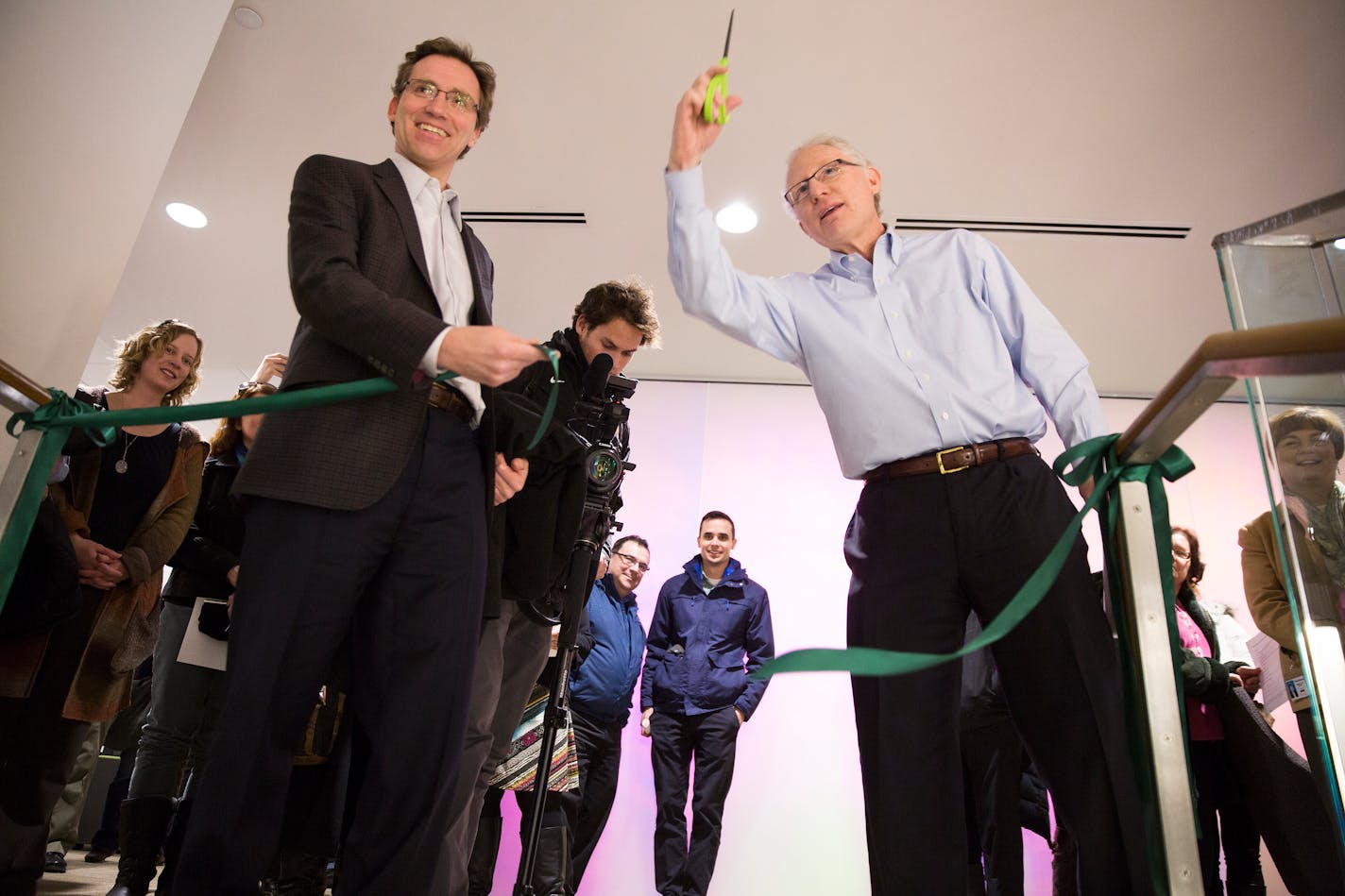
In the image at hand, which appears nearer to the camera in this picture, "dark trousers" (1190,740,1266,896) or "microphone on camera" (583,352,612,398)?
"microphone on camera" (583,352,612,398)

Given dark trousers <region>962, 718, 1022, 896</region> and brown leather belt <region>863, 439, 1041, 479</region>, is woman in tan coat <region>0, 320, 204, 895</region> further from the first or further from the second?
dark trousers <region>962, 718, 1022, 896</region>

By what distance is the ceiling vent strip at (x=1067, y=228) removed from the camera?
421 centimetres

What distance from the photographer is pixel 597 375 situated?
220 centimetres

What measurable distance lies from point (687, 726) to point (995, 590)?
3.22 meters

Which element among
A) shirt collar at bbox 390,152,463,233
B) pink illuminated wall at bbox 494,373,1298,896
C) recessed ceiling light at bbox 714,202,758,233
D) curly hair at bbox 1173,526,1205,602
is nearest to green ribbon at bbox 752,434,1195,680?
shirt collar at bbox 390,152,463,233

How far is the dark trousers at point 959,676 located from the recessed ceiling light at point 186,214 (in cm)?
446

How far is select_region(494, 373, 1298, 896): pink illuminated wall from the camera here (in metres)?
4.88

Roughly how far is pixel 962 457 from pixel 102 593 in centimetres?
197

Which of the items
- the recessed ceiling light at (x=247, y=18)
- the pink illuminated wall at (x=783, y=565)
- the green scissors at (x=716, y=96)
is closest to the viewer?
the green scissors at (x=716, y=96)

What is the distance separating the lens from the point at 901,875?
122 centimetres

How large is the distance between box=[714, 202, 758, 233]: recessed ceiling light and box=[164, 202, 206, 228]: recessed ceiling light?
275cm

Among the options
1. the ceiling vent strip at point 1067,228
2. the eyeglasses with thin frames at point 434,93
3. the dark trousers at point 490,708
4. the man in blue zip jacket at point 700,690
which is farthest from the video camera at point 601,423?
the ceiling vent strip at point 1067,228

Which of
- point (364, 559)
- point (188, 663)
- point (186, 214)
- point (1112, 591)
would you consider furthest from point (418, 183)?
point (186, 214)

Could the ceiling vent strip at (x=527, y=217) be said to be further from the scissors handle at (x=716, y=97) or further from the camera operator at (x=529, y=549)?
the scissors handle at (x=716, y=97)
